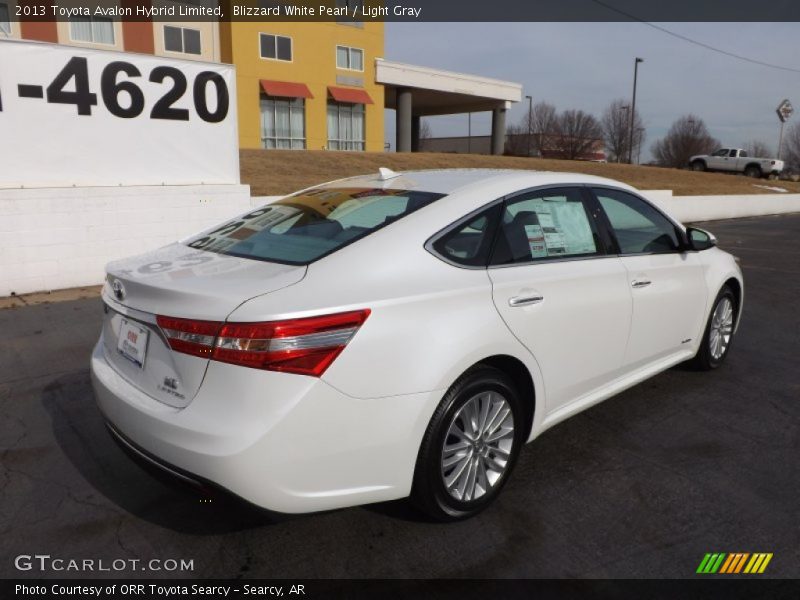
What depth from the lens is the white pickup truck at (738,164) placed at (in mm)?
40969

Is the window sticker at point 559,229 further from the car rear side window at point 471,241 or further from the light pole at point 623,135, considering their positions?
the light pole at point 623,135

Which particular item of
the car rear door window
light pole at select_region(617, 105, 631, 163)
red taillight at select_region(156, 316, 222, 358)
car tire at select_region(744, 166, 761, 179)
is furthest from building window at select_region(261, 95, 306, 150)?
light pole at select_region(617, 105, 631, 163)

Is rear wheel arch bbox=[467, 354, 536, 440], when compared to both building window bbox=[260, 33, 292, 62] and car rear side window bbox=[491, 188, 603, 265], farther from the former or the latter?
building window bbox=[260, 33, 292, 62]

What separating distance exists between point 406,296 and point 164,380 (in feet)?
3.34

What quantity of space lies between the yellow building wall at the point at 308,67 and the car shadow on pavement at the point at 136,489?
26559 mm

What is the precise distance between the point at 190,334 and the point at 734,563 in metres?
2.40

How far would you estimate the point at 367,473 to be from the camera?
2549 millimetres

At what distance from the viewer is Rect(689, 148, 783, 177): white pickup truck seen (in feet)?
134

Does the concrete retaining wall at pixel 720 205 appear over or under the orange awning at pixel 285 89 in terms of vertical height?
under

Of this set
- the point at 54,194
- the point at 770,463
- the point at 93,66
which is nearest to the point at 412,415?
the point at 770,463

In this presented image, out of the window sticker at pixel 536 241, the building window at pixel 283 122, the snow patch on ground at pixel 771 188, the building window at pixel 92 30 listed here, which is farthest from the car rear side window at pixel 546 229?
the snow patch on ground at pixel 771 188

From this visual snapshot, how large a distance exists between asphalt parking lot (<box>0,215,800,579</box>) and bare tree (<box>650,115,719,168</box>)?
65225 mm

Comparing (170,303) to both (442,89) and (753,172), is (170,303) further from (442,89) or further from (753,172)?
(753,172)

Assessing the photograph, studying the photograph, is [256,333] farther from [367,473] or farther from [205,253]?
[205,253]
